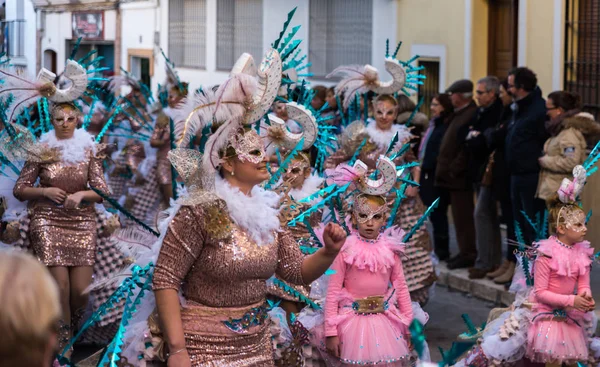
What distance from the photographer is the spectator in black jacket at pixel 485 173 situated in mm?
11555

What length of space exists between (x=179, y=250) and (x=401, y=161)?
5344 mm

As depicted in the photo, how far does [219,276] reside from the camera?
508cm

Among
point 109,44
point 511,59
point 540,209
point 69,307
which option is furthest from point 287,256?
point 109,44

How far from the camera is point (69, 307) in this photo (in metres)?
8.35

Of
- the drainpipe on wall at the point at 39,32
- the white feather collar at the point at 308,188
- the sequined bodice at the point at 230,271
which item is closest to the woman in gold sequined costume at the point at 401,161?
the white feather collar at the point at 308,188

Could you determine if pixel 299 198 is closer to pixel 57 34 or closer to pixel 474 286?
pixel 474 286

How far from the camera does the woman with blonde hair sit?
8.05ft

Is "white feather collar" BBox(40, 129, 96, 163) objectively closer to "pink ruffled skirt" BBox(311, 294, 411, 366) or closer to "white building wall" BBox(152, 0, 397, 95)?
"pink ruffled skirt" BBox(311, 294, 411, 366)

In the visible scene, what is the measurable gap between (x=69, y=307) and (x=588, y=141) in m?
5.86

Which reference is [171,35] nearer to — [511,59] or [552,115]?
[511,59]

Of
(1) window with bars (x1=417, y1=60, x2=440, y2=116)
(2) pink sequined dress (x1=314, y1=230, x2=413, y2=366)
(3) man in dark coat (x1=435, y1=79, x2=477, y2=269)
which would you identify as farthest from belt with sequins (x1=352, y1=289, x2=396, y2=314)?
(1) window with bars (x1=417, y1=60, x2=440, y2=116)

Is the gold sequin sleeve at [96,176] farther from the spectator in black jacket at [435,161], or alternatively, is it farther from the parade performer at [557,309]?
the spectator in black jacket at [435,161]

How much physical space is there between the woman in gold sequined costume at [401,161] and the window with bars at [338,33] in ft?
29.7

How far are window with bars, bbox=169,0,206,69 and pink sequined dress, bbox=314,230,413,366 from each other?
21.0 metres
